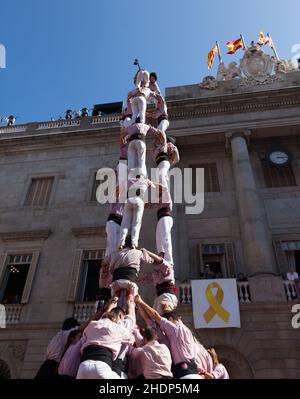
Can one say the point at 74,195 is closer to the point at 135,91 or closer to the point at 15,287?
the point at 15,287

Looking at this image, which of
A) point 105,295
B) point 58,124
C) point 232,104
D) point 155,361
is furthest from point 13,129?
point 155,361

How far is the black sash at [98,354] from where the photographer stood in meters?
3.88

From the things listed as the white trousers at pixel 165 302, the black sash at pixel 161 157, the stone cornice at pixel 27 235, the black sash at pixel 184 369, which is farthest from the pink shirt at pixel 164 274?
the stone cornice at pixel 27 235

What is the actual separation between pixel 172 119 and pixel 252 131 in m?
4.59

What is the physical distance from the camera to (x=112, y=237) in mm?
7230

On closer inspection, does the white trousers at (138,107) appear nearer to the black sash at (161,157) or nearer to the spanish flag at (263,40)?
the black sash at (161,157)

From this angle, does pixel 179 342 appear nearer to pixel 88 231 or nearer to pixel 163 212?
pixel 163 212

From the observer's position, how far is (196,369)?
14.8ft

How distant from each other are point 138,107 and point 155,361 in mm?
6620

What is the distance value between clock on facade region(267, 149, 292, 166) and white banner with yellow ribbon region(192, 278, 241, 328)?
27.1ft

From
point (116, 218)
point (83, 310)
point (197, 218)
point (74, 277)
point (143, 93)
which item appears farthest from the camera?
point (197, 218)

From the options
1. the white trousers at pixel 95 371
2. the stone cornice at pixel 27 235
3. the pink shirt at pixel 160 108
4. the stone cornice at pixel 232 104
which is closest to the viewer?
the white trousers at pixel 95 371

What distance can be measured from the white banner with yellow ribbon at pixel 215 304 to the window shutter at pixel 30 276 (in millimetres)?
7373
